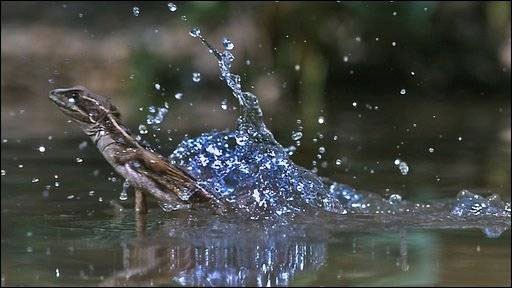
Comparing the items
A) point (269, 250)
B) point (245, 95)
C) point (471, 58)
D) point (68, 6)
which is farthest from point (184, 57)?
point (269, 250)

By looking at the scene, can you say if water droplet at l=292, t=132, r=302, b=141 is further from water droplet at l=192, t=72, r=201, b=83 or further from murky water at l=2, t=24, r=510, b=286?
water droplet at l=192, t=72, r=201, b=83

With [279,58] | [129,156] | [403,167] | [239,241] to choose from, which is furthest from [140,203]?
[279,58]

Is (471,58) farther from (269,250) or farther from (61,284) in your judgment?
(61,284)

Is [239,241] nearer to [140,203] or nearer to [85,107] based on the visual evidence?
[140,203]

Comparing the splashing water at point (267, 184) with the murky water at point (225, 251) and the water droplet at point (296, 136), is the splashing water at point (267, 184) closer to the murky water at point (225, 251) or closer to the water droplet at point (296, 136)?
the murky water at point (225, 251)

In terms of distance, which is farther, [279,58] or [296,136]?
[279,58]

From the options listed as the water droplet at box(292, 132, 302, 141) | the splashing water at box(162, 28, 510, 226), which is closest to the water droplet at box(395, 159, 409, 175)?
the splashing water at box(162, 28, 510, 226)
